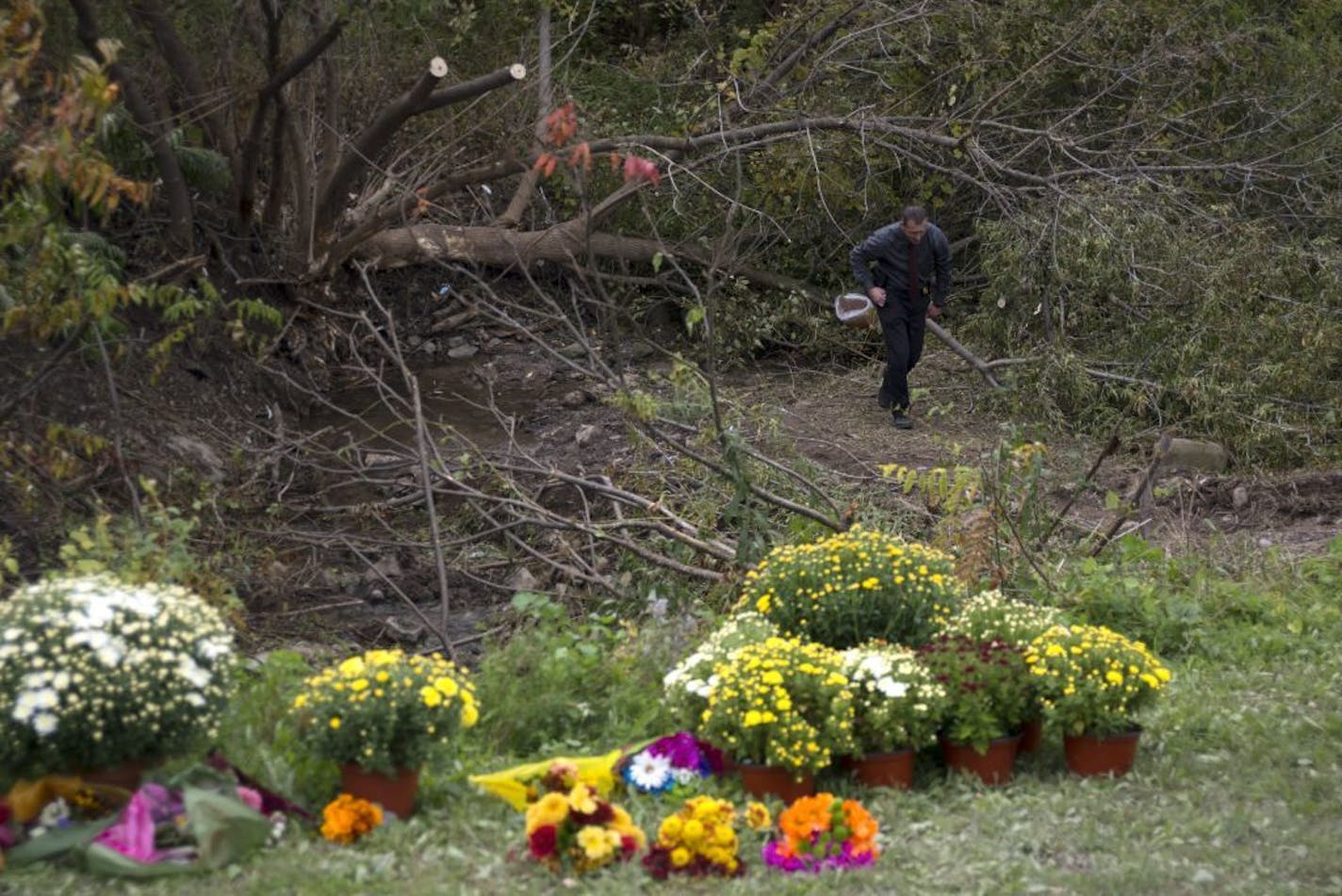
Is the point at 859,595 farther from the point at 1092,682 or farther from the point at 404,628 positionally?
the point at 404,628

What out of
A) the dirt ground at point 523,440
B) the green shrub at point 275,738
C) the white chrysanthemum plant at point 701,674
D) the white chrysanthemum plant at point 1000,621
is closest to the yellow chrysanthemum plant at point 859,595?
the white chrysanthemum plant at point 1000,621

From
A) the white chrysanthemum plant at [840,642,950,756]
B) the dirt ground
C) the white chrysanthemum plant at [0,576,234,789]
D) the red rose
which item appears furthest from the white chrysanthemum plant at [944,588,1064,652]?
the dirt ground

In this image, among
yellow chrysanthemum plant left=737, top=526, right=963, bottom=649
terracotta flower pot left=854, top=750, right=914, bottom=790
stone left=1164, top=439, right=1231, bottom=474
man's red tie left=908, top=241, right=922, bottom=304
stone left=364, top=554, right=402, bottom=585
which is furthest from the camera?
man's red tie left=908, top=241, right=922, bottom=304

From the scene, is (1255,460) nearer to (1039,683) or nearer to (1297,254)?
(1297,254)

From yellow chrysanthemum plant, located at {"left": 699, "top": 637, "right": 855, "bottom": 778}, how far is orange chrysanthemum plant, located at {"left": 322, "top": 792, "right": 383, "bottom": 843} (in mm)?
997

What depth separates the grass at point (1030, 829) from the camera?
396 cm

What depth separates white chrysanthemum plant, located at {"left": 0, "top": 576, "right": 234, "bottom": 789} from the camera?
4.02 m

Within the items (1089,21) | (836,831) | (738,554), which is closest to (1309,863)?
(836,831)

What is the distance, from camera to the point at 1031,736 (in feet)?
16.5

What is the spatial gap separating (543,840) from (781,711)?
0.84m

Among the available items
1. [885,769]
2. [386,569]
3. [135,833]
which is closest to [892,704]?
[885,769]

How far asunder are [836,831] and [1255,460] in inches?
296

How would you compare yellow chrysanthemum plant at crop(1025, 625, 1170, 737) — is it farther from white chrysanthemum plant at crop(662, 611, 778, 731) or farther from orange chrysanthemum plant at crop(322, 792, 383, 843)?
orange chrysanthemum plant at crop(322, 792, 383, 843)

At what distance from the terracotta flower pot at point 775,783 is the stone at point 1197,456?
6433 millimetres
